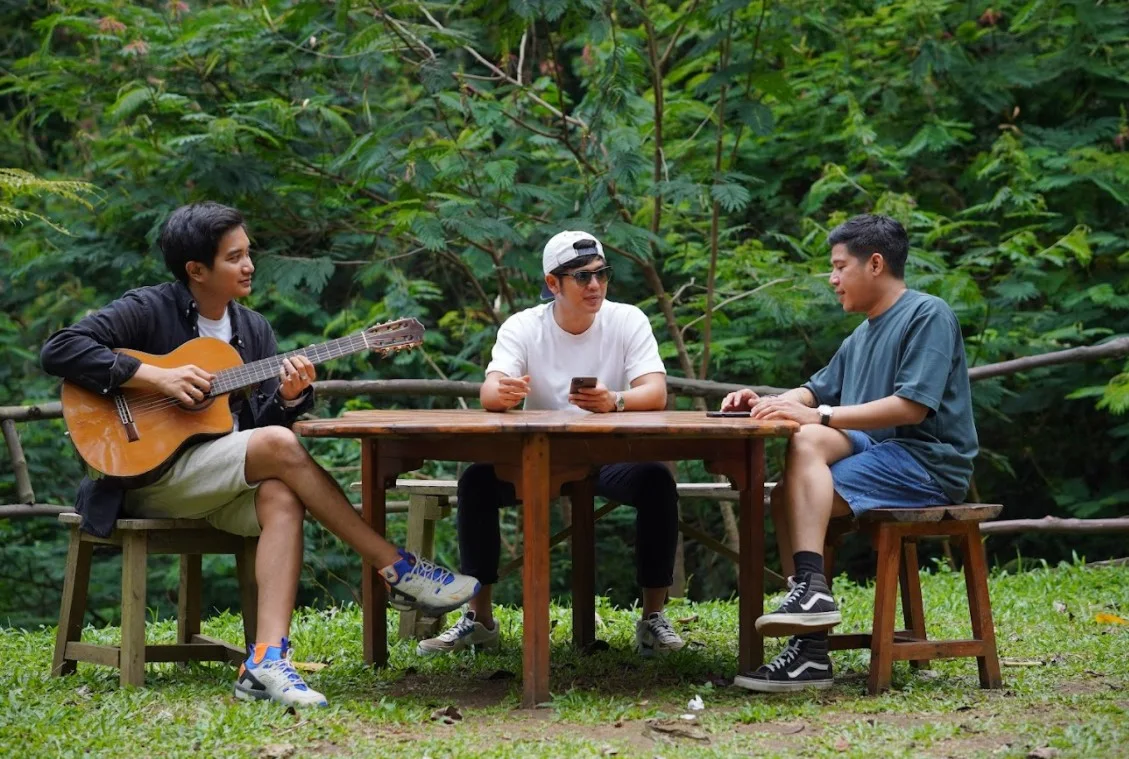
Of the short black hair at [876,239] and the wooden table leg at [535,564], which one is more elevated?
the short black hair at [876,239]

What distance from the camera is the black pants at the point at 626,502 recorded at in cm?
465

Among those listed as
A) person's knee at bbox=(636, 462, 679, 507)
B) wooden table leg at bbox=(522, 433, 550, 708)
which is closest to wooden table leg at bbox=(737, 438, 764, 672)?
person's knee at bbox=(636, 462, 679, 507)

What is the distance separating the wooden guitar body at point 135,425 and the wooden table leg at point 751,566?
64.8 inches

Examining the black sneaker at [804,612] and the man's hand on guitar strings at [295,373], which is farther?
the man's hand on guitar strings at [295,373]

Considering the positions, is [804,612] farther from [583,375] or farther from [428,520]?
[428,520]

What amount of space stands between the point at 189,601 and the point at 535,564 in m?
1.49

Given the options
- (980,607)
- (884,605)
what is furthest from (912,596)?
(884,605)

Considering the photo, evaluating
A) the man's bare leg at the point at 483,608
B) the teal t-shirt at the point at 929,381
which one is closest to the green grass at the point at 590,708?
the man's bare leg at the point at 483,608

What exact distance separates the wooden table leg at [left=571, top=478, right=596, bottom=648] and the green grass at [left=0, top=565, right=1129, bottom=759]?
4.2 inches

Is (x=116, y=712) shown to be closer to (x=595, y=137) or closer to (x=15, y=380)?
(x=595, y=137)

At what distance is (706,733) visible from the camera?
343cm

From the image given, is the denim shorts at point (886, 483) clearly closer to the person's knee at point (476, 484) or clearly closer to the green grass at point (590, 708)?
the green grass at point (590, 708)

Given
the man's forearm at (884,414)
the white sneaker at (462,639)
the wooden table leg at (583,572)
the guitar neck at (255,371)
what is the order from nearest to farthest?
the man's forearm at (884,414), the guitar neck at (255,371), the white sneaker at (462,639), the wooden table leg at (583,572)

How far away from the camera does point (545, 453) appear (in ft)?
12.3
